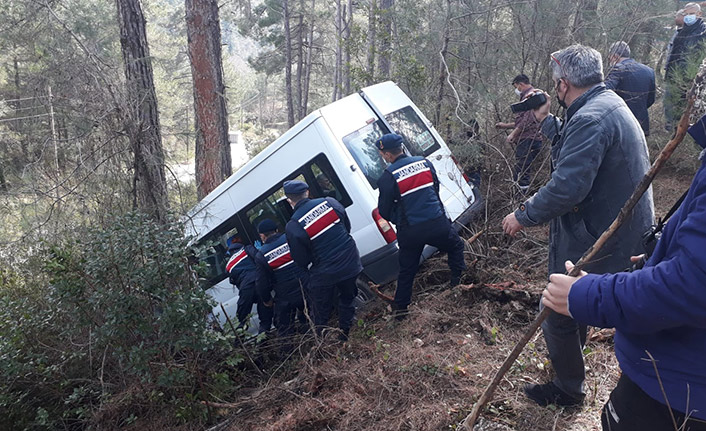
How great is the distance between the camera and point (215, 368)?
4.05 metres

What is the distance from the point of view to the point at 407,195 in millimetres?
4559

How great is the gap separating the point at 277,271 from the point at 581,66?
12.0 ft

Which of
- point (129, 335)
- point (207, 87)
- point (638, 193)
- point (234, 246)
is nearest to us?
point (638, 193)

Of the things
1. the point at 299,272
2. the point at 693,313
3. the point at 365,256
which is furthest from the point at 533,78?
the point at 693,313

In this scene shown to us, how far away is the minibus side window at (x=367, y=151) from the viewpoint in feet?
16.8

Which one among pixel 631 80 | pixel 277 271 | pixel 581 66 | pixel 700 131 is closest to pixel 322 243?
pixel 277 271

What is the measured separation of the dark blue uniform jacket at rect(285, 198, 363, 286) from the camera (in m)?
4.71

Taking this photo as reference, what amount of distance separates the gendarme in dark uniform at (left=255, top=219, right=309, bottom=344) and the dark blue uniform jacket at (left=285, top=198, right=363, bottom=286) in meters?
0.31

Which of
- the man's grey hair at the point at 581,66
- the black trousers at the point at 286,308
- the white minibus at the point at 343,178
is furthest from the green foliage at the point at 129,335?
the man's grey hair at the point at 581,66

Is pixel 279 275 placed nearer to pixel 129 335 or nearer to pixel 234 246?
pixel 234 246

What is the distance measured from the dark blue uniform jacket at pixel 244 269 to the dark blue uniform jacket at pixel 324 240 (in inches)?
31.9

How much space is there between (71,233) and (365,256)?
2957mm

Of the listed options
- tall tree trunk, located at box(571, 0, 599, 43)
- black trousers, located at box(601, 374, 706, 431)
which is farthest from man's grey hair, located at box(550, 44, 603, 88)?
tall tree trunk, located at box(571, 0, 599, 43)

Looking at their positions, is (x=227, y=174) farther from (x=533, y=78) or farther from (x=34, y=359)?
(x=533, y=78)
